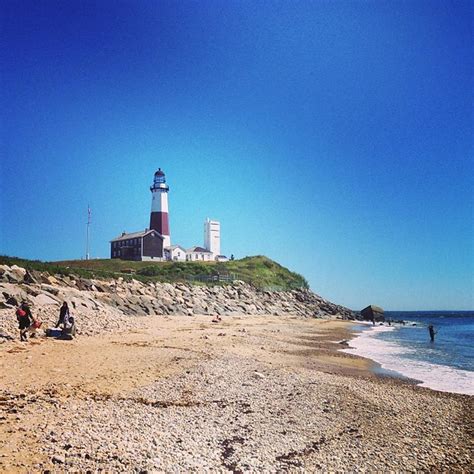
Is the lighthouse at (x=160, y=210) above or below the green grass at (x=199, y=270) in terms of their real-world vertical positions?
above

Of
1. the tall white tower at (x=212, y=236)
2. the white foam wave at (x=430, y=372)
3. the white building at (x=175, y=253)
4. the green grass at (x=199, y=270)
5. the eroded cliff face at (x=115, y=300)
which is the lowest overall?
the white foam wave at (x=430, y=372)

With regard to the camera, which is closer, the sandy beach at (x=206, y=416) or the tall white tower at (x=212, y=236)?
the sandy beach at (x=206, y=416)

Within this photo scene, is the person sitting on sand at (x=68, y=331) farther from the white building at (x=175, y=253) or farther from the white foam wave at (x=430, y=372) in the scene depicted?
the white building at (x=175, y=253)

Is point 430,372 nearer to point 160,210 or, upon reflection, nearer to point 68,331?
point 68,331

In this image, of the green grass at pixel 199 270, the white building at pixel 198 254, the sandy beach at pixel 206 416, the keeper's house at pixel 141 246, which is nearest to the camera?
the sandy beach at pixel 206 416

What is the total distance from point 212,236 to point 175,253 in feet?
50.9

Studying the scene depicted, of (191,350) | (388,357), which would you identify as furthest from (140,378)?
(388,357)

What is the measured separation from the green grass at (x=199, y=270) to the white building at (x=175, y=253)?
8279mm

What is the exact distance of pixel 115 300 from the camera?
99.5 feet

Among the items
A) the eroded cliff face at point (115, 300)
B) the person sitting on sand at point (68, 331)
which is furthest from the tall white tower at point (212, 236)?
the person sitting on sand at point (68, 331)

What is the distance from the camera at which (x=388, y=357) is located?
930 inches

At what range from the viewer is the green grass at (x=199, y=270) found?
58.0 m

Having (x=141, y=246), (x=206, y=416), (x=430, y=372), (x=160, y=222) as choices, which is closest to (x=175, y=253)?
(x=160, y=222)

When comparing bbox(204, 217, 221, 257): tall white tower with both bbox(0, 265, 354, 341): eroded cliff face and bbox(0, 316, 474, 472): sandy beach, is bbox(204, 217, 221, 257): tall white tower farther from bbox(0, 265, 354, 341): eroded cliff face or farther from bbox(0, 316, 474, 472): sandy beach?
bbox(0, 316, 474, 472): sandy beach
